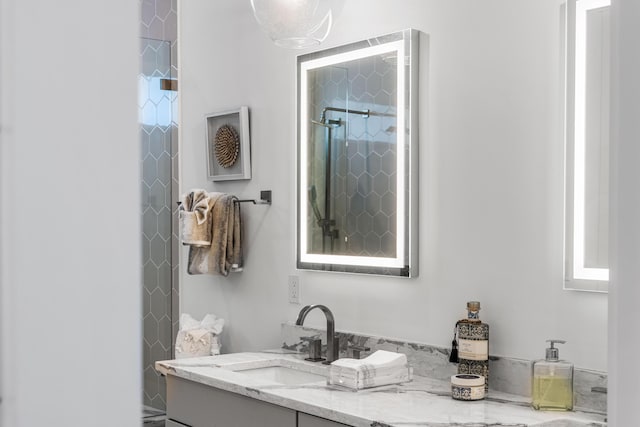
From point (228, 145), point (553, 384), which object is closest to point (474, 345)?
point (553, 384)

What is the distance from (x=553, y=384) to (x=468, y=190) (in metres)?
0.61

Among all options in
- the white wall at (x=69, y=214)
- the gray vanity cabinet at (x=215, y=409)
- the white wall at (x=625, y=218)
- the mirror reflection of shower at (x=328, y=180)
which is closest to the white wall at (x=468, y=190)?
the mirror reflection of shower at (x=328, y=180)

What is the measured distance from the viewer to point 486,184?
2186 millimetres

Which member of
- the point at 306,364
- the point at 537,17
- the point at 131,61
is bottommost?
the point at 306,364

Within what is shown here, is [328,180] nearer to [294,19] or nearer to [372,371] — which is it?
[294,19]

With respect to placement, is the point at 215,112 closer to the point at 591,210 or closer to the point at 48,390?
the point at 591,210

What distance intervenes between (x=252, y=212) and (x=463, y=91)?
3.52 feet

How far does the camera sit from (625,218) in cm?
124

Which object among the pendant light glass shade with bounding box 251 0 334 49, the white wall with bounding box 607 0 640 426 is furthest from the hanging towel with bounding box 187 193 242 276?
the white wall with bounding box 607 0 640 426

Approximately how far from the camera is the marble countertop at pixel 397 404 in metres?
1.81

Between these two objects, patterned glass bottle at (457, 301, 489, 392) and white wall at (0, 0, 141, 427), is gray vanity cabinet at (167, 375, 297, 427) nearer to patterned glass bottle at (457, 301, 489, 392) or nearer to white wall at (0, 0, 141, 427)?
patterned glass bottle at (457, 301, 489, 392)

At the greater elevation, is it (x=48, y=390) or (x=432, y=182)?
(x=432, y=182)

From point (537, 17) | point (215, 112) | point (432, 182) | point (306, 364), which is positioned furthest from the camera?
point (215, 112)

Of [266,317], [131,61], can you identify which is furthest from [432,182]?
[131,61]
